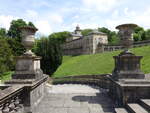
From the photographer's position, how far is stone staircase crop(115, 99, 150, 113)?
4.27m

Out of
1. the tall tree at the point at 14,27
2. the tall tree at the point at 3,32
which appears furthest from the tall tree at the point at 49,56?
the tall tree at the point at 3,32

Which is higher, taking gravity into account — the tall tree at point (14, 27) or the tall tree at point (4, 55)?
the tall tree at point (14, 27)

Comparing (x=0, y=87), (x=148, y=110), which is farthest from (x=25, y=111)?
(x=148, y=110)

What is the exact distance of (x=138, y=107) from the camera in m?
4.59

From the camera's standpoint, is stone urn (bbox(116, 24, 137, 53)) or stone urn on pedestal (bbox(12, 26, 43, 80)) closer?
stone urn on pedestal (bbox(12, 26, 43, 80))

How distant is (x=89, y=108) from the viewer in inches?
211

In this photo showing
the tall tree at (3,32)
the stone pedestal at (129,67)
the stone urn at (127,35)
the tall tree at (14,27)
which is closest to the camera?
the stone pedestal at (129,67)

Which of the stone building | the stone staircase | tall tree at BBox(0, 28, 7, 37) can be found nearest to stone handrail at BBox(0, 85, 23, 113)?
the stone staircase

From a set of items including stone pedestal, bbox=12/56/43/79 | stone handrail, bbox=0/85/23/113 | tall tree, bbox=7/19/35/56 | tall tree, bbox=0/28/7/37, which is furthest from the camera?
tall tree, bbox=0/28/7/37

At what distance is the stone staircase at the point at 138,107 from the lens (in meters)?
4.27

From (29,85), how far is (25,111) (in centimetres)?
81

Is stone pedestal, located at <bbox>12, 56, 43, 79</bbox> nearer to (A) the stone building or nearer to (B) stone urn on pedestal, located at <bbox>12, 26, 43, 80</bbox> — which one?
(B) stone urn on pedestal, located at <bbox>12, 26, 43, 80</bbox>

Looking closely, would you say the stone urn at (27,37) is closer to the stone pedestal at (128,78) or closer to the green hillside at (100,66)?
the stone pedestal at (128,78)

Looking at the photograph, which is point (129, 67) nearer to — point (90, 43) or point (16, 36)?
point (16, 36)
